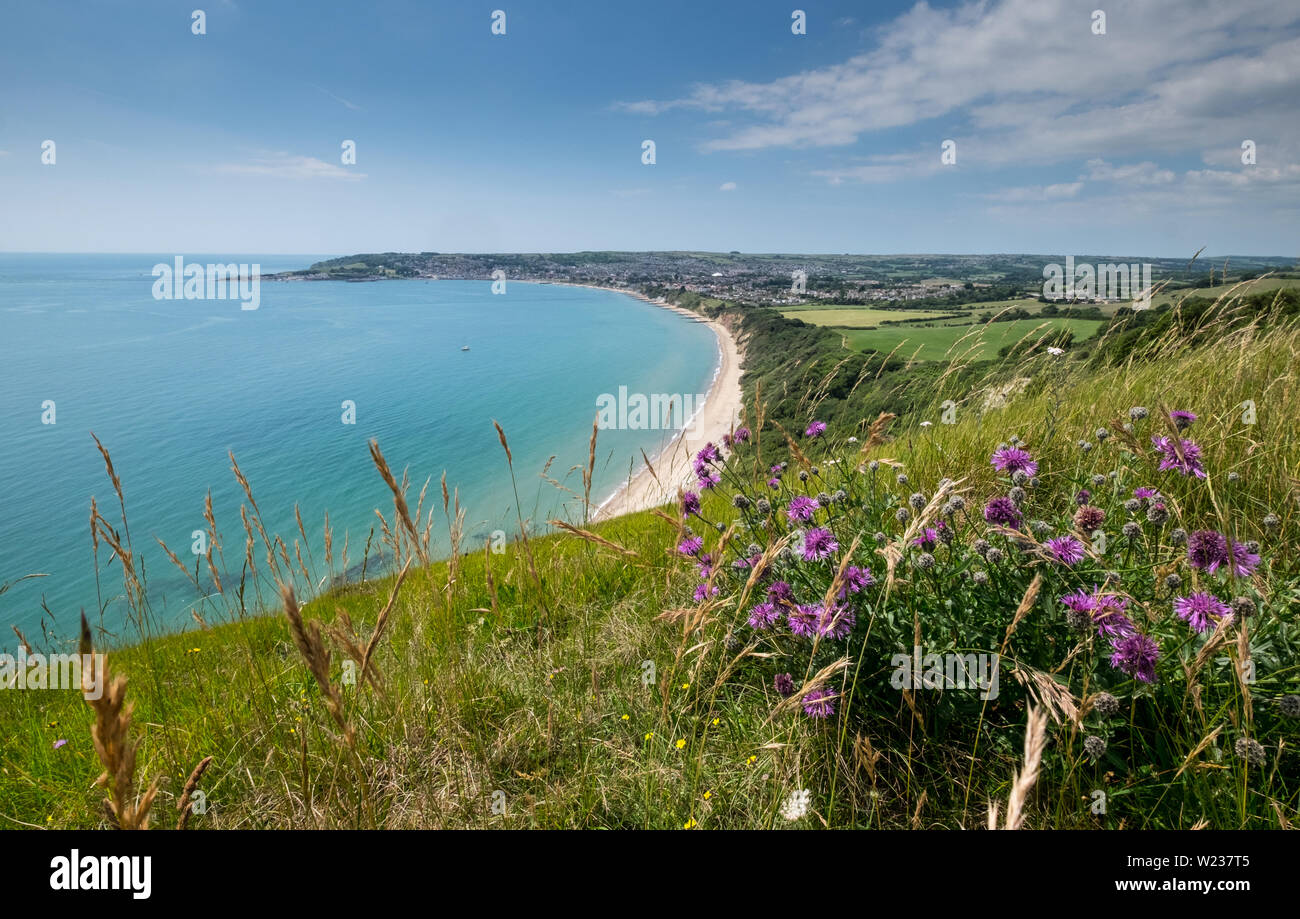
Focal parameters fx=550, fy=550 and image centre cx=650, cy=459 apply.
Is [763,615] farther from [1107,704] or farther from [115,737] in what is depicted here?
[115,737]

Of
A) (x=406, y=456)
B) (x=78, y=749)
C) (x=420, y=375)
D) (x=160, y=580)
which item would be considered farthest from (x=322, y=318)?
(x=78, y=749)
